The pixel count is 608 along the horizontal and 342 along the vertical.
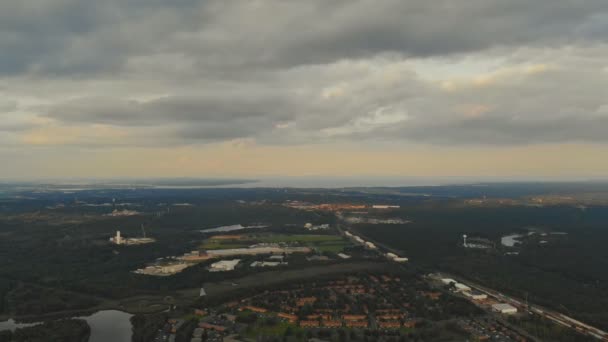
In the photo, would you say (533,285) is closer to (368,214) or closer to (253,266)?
(253,266)

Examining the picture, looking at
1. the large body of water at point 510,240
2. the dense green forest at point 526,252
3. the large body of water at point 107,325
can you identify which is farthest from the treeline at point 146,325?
the large body of water at point 510,240

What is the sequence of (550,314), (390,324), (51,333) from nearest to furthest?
(51,333) → (390,324) → (550,314)

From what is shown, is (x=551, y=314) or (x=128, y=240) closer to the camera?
(x=551, y=314)

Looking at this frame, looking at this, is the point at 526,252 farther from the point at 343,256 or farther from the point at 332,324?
the point at 332,324

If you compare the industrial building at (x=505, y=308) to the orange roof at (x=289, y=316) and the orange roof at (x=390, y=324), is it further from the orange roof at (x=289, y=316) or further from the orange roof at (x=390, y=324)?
the orange roof at (x=289, y=316)

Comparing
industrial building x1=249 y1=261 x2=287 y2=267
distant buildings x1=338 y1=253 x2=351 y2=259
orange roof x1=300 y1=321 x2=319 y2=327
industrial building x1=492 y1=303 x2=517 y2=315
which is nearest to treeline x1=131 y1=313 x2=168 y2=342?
orange roof x1=300 y1=321 x2=319 y2=327

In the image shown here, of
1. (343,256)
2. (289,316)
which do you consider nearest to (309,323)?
(289,316)

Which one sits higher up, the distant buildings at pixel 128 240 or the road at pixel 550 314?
the distant buildings at pixel 128 240

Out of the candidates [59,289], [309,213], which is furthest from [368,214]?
[59,289]
